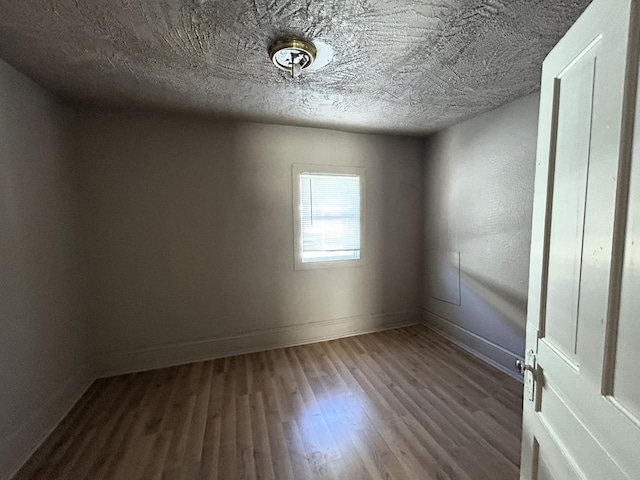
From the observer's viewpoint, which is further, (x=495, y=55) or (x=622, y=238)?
(x=495, y=55)

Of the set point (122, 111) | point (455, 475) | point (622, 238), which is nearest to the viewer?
point (622, 238)

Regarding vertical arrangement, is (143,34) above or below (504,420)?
above

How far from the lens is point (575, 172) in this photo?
2.44ft

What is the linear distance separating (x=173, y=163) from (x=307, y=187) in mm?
1336

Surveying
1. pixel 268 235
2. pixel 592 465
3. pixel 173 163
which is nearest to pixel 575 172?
pixel 592 465

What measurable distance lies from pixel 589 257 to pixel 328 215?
8.20 feet

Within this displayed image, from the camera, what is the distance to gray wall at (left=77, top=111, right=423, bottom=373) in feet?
7.88

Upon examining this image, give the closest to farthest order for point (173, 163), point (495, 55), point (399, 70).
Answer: point (495, 55)
point (399, 70)
point (173, 163)

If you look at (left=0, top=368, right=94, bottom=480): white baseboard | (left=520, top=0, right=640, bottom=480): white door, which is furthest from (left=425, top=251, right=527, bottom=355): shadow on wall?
(left=0, top=368, right=94, bottom=480): white baseboard

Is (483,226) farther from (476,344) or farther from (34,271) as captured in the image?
(34,271)

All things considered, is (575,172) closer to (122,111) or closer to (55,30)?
(55,30)

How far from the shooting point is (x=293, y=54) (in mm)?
1518

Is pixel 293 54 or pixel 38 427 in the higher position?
pixel 293 54

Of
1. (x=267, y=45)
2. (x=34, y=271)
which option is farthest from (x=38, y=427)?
(x=267, y=45)
